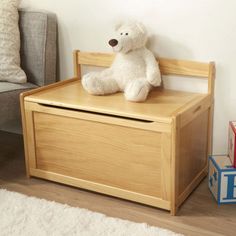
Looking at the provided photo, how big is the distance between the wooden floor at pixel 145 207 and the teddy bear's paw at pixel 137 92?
43 centimetres

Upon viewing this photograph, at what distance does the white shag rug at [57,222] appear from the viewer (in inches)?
60.1

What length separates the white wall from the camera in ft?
5.90

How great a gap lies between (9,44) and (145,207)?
3.33 feet

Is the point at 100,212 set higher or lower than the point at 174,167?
lower

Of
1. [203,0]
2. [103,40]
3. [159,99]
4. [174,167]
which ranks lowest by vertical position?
[174,167]

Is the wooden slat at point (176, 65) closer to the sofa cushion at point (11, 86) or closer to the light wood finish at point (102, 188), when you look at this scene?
the sofa cushion at point (11, 86)

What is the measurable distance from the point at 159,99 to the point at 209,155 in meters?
0.38

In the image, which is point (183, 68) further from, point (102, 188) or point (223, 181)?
point (102, 188)

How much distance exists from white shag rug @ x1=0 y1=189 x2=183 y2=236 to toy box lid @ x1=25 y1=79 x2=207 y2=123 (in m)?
0.40

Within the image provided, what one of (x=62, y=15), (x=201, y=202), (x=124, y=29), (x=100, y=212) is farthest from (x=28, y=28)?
(x=201, y=202)

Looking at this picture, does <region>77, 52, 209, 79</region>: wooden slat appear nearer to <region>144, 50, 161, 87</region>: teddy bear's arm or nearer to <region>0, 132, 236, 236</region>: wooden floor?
<region>144, 50, 161, 87</region>: teddy bear's arm

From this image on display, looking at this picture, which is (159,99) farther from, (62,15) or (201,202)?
(62,15)

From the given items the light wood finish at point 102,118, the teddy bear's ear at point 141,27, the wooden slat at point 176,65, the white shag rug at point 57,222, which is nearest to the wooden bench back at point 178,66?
the wooden slat at point 176,65

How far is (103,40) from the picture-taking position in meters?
2.11
